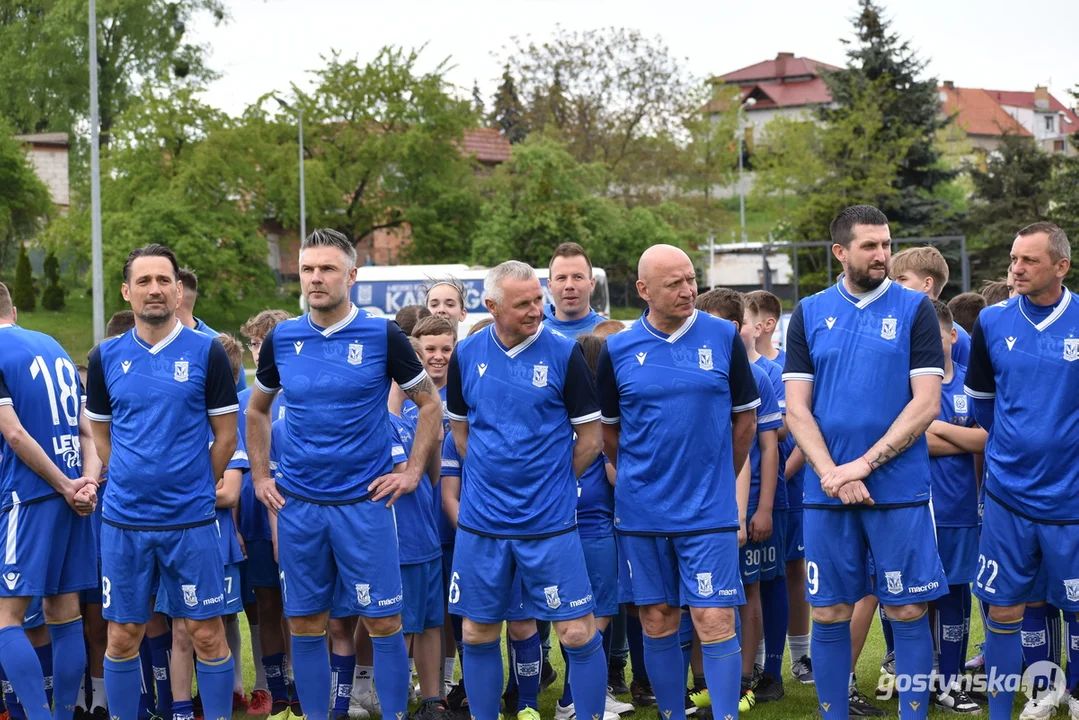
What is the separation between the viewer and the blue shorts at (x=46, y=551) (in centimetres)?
554

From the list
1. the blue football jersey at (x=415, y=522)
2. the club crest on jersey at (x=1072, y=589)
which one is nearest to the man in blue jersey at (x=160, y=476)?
the blue football jersey at (x=415, y=522)

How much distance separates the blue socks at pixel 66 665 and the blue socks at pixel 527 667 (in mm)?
2224

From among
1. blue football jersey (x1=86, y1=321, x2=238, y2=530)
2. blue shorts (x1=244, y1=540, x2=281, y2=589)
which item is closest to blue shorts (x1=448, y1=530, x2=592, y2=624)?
blue football jersey (x1=86, y1=321, x2=238, y2=530)

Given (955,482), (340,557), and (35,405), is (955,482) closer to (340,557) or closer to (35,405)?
(340,557)

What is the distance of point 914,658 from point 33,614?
14.2ft

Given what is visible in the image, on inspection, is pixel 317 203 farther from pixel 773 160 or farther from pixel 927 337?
pixel 927 337

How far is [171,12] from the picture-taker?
45844mm

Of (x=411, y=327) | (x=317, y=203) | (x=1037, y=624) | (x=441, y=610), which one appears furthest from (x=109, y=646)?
(x=317, y=203)

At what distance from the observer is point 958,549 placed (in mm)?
5926

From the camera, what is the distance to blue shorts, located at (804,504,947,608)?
4.99 meters

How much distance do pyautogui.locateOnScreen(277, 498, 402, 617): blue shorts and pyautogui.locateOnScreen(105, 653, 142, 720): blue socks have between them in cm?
82

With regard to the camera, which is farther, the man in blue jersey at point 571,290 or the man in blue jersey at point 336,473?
the man in blue jersey at point 571,290

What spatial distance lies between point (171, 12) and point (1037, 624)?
46.6 meters

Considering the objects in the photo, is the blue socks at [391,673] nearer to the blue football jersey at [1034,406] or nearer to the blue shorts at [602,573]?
the blue shorts at [602,573]
